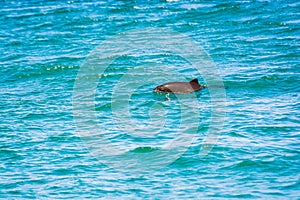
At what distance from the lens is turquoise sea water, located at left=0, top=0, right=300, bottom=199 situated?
46.5ft

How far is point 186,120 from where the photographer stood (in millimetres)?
17641

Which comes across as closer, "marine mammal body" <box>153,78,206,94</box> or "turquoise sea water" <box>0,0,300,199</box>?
"turquoise sea water" <box>0,0,300,199</box>

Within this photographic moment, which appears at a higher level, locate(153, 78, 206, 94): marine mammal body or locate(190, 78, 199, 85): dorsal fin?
locate(190, 78, 199, 85): dorsal fin

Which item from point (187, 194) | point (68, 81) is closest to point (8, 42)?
point (68, 81)

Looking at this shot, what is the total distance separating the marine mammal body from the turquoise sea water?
0.39 meters

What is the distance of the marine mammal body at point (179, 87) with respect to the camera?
19.8 m

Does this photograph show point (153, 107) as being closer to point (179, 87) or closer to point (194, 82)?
point (179, 87)

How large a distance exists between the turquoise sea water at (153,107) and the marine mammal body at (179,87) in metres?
0.39

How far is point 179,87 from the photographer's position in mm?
19938

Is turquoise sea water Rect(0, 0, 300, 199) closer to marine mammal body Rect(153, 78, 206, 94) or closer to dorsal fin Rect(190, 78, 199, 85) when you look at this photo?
marine mammal body Rect(153, 78, 206, 94)

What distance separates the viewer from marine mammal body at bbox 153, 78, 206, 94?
1984 centimetres

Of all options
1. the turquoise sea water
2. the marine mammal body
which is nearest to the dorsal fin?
the marine mammal body

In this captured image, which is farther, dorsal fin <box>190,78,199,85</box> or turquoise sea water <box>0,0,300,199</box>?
dorsal fin <box>190,78,199,85</box>

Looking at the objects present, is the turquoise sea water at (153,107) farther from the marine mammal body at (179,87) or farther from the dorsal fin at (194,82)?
the dorsal fin at (194,82)
